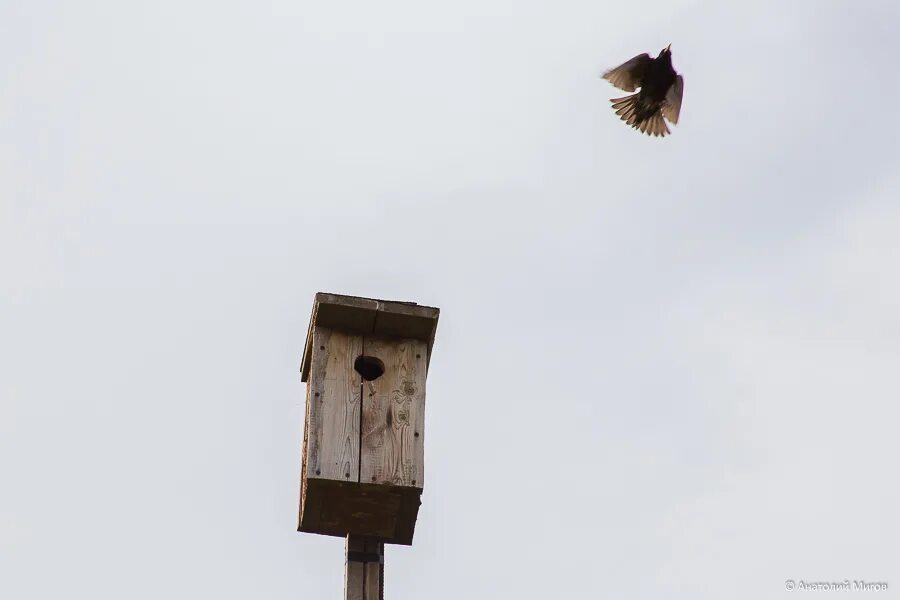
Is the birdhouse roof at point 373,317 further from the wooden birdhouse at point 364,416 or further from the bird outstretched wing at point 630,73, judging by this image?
the bird outstretched wing at point 630,73

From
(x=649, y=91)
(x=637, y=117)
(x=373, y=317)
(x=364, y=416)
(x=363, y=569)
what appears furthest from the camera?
(x=637, y=117)

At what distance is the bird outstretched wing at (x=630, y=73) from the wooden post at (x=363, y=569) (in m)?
3.14

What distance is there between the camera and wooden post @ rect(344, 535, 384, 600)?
6.20m

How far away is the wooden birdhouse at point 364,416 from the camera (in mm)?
6371

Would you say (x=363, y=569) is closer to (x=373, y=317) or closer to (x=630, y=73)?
(x=373, y=317)

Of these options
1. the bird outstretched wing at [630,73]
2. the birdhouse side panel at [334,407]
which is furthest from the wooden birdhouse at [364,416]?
the bird outstretched wing at [630,73]

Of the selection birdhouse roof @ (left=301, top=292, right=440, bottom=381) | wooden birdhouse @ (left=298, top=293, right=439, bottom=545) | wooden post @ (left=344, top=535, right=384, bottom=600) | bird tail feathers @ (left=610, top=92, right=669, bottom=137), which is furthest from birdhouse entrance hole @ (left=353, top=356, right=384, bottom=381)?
bird tail feathers @ (left=610, top=92, right=669, bottom=137)

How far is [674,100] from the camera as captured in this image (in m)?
8.50

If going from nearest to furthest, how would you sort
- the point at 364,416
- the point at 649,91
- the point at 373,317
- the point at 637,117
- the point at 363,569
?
the point at 363,569, the point at 364,416, the point at 373,317, the point at 649,91, the point at 637,117

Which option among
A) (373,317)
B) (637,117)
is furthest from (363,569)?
(637,117)

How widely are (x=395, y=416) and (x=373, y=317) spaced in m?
0.43

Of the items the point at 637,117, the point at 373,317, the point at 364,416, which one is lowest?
the point at 364,416

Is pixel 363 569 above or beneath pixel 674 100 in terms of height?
beneath

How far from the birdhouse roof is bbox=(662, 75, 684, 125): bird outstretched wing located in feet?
7.69
